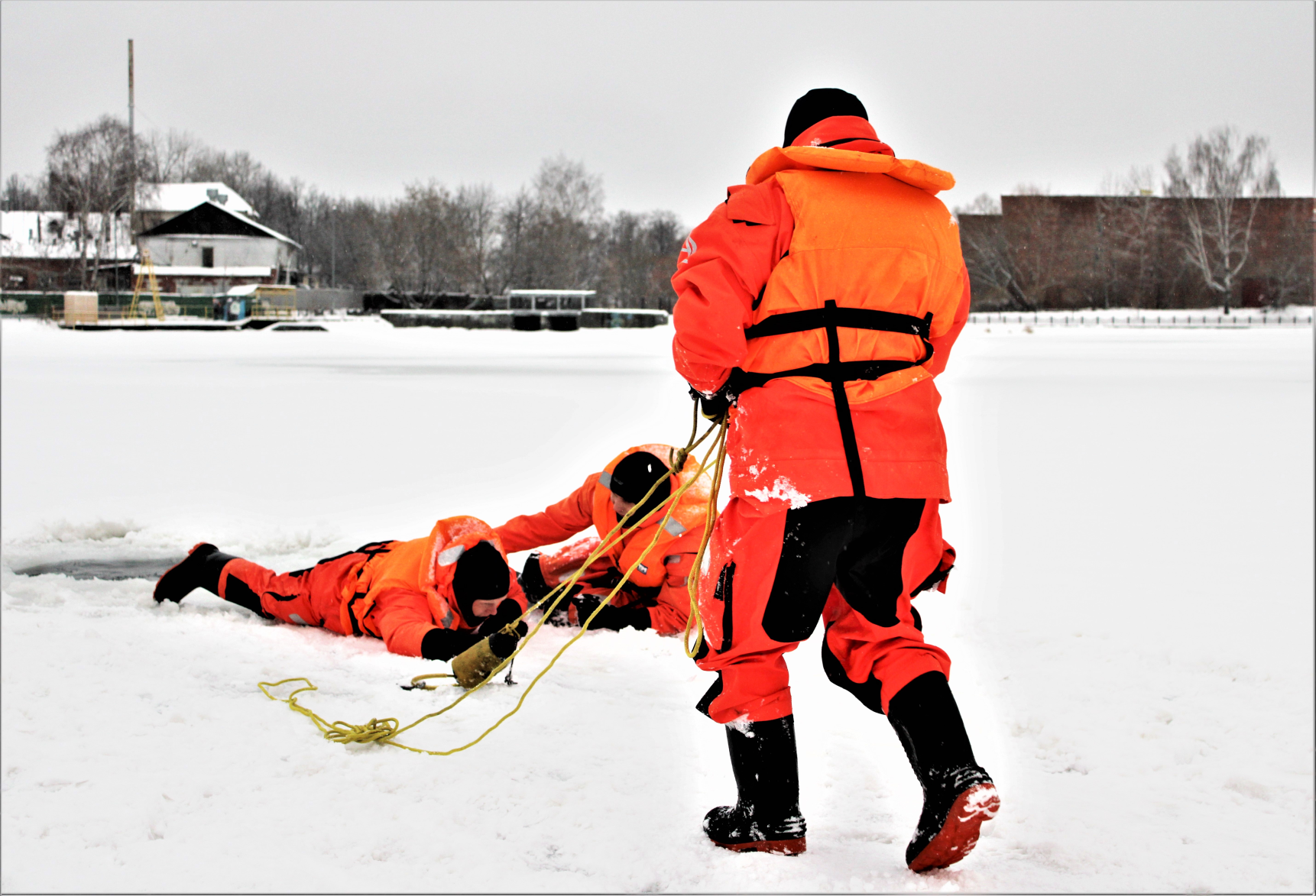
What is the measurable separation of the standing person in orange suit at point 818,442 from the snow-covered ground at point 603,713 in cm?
28

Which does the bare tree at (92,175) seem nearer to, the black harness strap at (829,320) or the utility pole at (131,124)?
the utility pole at (131,124)

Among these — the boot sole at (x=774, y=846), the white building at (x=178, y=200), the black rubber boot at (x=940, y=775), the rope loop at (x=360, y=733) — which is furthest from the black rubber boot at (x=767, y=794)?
the white building at (x=178, y=200)

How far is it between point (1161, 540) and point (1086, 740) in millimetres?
2771

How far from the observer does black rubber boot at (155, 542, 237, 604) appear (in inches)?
169

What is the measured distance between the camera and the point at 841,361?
7.03 ft

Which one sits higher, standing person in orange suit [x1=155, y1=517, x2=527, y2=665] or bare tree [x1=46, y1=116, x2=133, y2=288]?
bare tree [x1=46, y1=116, x2=133, y2=288]

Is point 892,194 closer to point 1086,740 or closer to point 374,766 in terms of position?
point 1086,740

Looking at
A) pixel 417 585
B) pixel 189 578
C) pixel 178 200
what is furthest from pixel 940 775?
pixel 178 200

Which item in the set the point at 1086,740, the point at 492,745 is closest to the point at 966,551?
the point at 1086,740

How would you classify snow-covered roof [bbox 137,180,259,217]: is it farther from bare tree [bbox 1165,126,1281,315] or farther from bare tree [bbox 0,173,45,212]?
bare tree [bbox 1165,126,1281,315]

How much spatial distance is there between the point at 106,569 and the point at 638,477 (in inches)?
105

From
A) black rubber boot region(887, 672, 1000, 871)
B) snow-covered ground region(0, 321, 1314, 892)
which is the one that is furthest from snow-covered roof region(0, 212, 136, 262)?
black rubber boot region(887, 672, 1000, 871)

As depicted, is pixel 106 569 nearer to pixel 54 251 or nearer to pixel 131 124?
pixel 131 124

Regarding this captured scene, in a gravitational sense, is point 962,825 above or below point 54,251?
below
